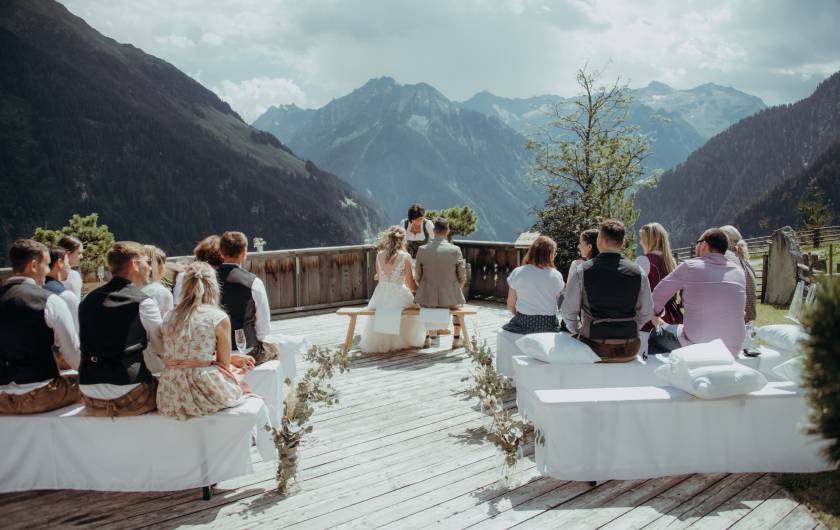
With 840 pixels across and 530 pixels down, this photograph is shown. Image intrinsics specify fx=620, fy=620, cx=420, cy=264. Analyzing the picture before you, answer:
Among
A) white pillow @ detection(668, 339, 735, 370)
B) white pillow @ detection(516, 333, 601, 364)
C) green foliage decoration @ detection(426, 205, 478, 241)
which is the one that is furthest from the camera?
green foliage decoration @ detection(426, 205, 478, 241)

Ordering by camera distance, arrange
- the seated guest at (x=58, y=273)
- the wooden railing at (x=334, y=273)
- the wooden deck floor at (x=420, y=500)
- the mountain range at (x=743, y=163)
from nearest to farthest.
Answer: the wooden deck floor at (x=420, y=500), the seated guest at (x=58, y=273), the wooden railing at (x=334, y=273), the mountain range at (x=743, y=163)

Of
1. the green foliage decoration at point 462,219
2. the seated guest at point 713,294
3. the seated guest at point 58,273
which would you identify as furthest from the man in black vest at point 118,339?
the green foliage decoration at point 462,219

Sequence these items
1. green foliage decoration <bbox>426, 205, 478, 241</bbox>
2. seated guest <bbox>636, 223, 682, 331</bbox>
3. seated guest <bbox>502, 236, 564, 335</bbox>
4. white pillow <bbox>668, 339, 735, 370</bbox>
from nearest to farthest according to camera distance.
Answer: white pillow <bbox>668, 339, 735, 370</bbox> → seated guest <bbox>636, 223, 682, 331</bbox> → seated guest <bbox>502, 236, 564, 335</bbox> → green foliage decoration <bbox>426, 205, 478, 241</bbox>

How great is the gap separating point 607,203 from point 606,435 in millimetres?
9719

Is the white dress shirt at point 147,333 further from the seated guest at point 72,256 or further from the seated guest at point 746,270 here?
the seated guest at point 746,270

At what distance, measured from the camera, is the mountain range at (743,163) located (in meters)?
136

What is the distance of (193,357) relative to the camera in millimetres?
3572

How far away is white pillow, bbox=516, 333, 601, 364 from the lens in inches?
176

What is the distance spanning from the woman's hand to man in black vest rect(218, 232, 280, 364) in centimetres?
26

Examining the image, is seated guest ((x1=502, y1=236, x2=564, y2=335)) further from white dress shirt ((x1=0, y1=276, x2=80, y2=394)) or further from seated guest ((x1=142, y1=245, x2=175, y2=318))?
white dress shirt ((x1=0, y1=276, x2=80, y2=394))

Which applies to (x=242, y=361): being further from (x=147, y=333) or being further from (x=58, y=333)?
(x=58, y=333)

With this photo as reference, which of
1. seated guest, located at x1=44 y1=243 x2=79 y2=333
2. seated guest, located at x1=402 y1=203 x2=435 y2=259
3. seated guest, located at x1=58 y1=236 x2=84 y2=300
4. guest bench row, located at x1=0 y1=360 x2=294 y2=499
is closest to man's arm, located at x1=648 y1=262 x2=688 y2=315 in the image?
guest bench row, located at x1=0 y1=360 x2=294 y2=499

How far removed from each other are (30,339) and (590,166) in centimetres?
1146

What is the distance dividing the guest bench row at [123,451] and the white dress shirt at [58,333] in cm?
17
